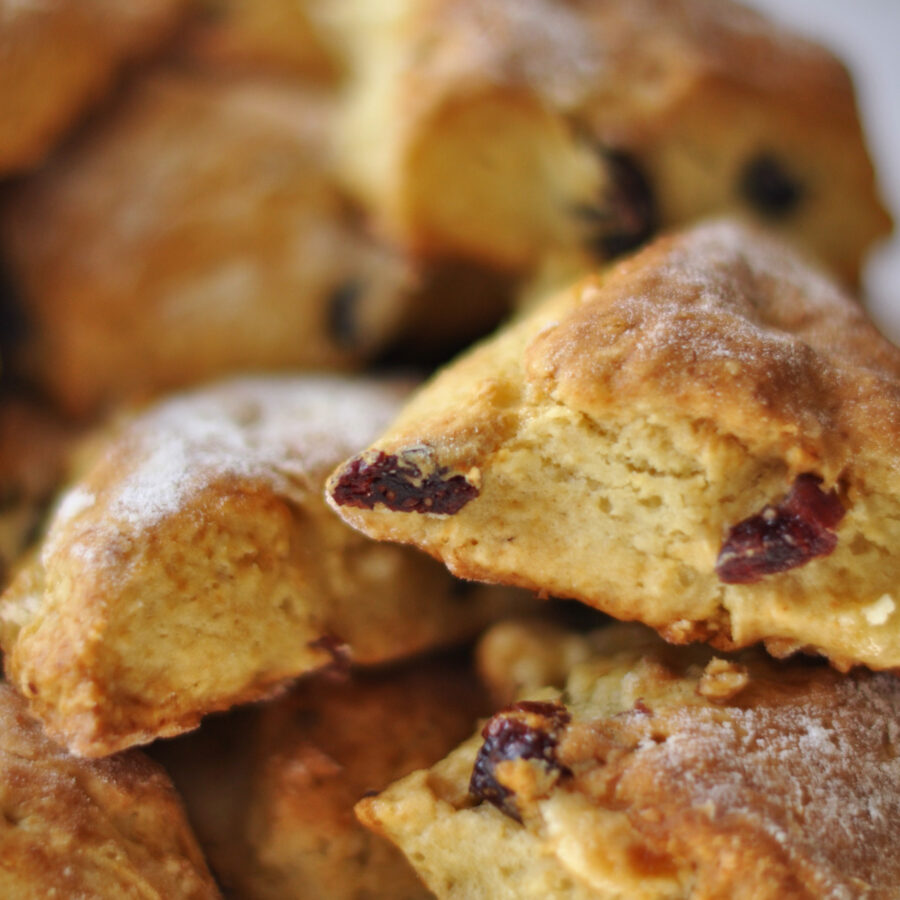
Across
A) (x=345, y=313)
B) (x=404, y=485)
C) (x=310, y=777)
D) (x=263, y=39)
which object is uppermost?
(x=263, y=39)

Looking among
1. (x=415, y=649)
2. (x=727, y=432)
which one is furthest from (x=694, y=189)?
(x=415, y=649)

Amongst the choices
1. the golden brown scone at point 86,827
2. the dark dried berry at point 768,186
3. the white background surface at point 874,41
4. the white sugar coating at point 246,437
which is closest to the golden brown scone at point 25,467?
the white sugar coating at point 246,437

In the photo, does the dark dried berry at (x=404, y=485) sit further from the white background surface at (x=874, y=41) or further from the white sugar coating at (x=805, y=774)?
the white background surface at (x=874, y=41)

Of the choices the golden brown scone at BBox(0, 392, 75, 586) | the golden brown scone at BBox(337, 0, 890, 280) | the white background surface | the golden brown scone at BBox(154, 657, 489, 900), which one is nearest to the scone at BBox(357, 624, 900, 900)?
the golden brown scone at BBox(154, 657, 489, 900)

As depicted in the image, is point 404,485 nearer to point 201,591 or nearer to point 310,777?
point 201,591

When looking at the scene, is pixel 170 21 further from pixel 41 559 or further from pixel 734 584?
pixel 734 584

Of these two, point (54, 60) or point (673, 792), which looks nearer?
point (673, 792)

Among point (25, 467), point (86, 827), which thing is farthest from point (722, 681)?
point (25, 467)
